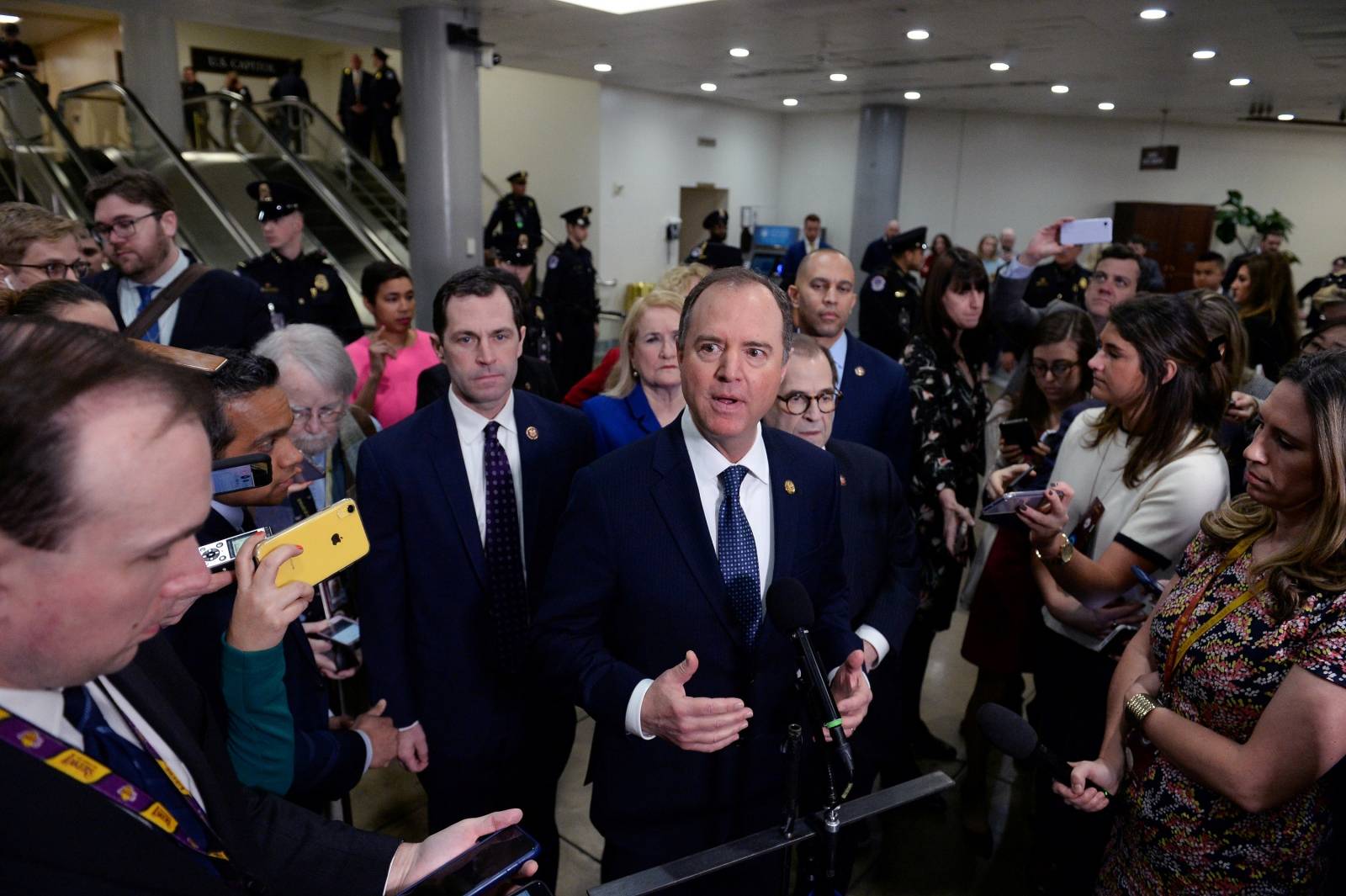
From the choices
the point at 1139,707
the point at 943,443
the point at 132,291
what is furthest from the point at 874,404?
the point at 132,291

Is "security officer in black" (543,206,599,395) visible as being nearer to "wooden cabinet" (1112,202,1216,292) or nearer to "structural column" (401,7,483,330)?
"structural column" (401,7,483,330)

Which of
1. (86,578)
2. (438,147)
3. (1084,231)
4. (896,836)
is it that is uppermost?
(438,147)

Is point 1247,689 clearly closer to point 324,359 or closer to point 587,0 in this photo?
point 324,359

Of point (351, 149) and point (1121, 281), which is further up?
point (351, 149)

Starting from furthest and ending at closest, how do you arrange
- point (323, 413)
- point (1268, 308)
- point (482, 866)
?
1. point (1268, 308)
2. point (323, 413)
3. point (482, 866)

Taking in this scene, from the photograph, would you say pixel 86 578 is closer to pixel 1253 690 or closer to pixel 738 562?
pixel 738 562

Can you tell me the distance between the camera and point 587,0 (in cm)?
701

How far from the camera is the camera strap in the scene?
10.3ft

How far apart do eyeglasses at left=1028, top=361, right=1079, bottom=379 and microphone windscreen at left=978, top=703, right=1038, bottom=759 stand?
2.13 meters

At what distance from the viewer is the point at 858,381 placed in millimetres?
2881

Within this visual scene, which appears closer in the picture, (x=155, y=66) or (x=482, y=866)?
(x=482, y=866)

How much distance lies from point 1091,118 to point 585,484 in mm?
15899

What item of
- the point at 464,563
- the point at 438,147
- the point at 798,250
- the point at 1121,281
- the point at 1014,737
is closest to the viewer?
the point at 1014,737

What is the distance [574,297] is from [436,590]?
706cm
